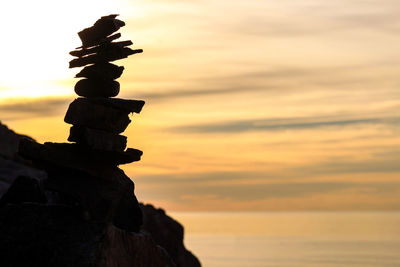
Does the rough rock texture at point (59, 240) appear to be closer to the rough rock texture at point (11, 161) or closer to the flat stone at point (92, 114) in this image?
the flat stone at point (92, 114)

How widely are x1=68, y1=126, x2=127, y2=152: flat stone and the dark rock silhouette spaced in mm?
40

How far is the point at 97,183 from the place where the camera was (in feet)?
111

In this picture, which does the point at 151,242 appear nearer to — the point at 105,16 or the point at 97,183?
the point at 97,183

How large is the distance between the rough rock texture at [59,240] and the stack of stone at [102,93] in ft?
10.3

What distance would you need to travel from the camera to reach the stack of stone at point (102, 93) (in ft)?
109

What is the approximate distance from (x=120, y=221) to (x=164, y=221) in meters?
19.6

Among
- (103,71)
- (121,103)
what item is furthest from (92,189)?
(103,71)

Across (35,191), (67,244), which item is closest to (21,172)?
(35,191)

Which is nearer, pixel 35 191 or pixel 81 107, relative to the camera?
pixel 81 107

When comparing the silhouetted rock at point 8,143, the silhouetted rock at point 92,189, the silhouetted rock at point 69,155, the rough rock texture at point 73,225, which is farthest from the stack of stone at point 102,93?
the silhouetted rock at point 8,143

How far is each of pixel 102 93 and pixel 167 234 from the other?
70.0 feet

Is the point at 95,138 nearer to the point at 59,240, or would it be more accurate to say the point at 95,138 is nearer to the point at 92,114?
the point at 92,114

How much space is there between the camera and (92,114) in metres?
33.4

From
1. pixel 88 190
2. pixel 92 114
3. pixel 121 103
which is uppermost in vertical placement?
pixel 121 103
